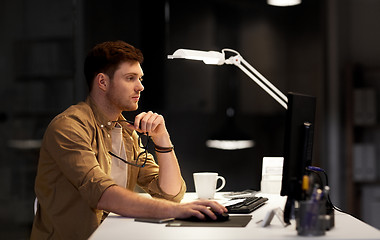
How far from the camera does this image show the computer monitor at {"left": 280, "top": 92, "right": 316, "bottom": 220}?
169 cm

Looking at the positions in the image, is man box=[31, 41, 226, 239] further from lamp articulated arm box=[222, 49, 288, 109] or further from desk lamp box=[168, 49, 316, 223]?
lamp articulated arm box=[222, 49, 288, 109]

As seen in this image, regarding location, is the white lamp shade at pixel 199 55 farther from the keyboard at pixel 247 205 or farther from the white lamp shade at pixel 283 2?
the white lamp shade at pixel 283 2

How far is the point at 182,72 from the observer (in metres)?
4.04

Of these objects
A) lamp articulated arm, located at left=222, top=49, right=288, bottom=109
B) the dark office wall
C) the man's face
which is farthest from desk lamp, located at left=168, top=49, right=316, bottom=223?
the dark office wall

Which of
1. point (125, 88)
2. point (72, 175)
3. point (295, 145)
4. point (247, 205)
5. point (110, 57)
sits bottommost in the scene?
point (247, 205)

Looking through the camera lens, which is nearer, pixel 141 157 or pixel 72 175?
pixel 72 175

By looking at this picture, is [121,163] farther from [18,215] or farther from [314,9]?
[314,9]

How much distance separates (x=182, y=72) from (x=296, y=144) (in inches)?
92.7

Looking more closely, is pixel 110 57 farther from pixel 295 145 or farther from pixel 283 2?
pixel 283 2

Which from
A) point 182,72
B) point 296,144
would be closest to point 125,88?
point 296,144

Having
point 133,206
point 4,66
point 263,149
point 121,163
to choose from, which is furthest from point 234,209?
point 4,66

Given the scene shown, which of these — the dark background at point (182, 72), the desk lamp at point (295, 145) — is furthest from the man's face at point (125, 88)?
the dark background at point (182, 72)

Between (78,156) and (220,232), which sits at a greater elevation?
(78,156)

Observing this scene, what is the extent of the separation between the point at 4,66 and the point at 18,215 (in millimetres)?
1008
